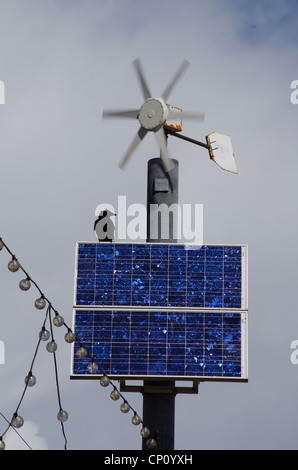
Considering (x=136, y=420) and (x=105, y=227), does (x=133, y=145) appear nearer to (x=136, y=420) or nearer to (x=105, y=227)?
(x=105, y=227)

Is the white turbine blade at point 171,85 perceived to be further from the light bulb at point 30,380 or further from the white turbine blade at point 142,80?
the light bulb at point 30,380

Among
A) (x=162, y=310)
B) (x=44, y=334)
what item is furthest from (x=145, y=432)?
(x=44, y=334)

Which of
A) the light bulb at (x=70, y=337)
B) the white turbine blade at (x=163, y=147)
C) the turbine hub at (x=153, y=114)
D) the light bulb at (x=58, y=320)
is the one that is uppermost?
the turbine hub at (x=153, y=114)

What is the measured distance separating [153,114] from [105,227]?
4718mm

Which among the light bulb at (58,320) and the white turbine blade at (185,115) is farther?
the white turbine blade at (185,115)

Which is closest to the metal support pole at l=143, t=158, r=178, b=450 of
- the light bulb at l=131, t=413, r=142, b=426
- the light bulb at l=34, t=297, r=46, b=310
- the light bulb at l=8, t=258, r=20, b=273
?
the light bulb at l=131, t=413, r=142, b=426

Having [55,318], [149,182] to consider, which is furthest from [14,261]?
[149,182]

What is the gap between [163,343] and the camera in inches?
1762

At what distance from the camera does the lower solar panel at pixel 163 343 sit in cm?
4431

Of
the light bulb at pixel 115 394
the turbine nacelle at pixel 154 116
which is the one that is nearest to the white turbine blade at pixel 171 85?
the turbine nacelle at pixel 154 116

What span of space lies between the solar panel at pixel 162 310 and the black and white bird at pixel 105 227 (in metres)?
0.54

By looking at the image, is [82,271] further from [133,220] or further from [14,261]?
[14,261]

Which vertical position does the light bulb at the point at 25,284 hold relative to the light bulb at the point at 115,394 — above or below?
above

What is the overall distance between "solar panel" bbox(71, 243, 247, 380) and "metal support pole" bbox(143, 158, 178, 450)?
998 mm
